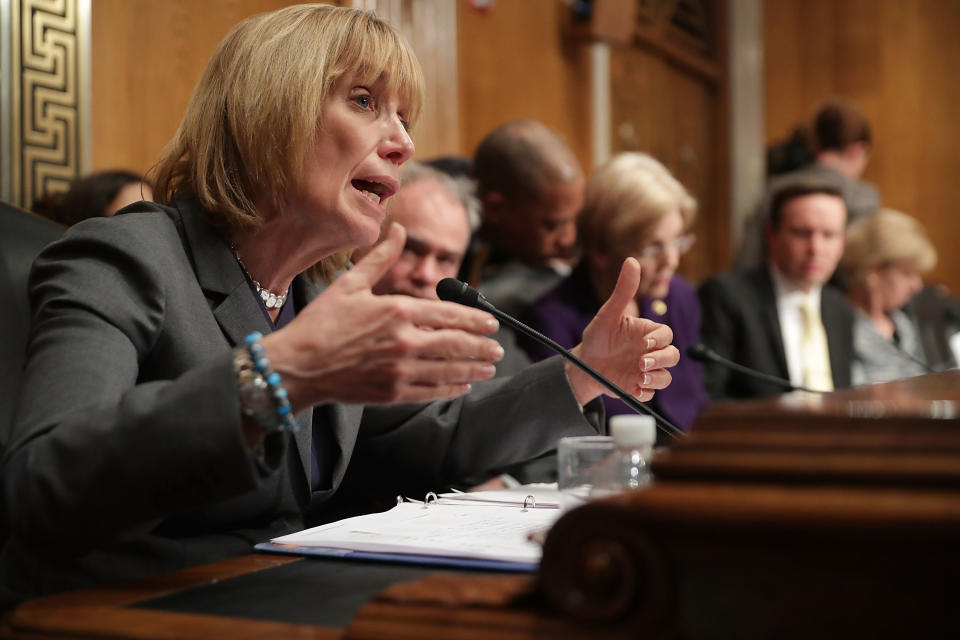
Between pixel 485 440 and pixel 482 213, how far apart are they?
1631 millimetres

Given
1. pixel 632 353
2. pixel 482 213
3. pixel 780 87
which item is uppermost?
pixel 780 87

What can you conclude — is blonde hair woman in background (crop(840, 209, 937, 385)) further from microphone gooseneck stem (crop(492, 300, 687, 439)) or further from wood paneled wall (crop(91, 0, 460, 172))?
microphone gooseneck stem (crop(492, 300, 687, 439))

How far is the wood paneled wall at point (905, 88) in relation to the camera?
7.17 metres

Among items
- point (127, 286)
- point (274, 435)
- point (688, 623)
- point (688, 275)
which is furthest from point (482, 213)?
point (688, 275)

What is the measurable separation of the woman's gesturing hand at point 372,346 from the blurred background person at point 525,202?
2.08 m

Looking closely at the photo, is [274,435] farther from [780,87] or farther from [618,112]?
[780,87]

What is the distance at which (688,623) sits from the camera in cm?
64

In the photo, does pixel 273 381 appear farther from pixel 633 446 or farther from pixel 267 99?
pixel 267 99

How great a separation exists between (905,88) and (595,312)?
5313 millimetres

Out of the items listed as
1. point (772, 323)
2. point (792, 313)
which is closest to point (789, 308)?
point (792, 313)

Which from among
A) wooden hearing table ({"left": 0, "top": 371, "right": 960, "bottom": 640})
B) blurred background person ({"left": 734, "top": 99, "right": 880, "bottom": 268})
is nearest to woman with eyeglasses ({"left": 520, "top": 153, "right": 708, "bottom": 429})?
wooden hearing table ({"left": 0, "top": 371, "right": 960, "bottom": 640})

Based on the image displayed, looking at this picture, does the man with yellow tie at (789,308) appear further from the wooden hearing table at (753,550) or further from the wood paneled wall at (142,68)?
the wooden hearing table at (753,550)

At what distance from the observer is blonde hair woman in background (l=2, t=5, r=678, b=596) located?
36.3 inches

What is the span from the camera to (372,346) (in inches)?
36.3
